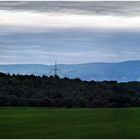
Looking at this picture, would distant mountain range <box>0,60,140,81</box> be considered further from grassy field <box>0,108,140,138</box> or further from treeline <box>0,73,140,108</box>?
grassy field <box>0,108,140,138</box>

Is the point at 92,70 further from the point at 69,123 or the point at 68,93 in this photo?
the point at 69,123

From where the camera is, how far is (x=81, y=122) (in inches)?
357

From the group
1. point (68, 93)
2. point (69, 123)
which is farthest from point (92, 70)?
point (69, 123)

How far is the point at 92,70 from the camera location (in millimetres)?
9594

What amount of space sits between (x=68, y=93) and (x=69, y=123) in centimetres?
112

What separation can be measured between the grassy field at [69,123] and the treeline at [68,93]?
17 cm

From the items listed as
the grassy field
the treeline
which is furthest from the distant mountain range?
the grassy field

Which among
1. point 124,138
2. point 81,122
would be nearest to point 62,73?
point 81,122

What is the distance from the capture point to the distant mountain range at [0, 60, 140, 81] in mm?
9555

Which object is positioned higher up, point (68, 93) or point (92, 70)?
point (92, 70)

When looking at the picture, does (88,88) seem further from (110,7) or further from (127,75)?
(110,7)

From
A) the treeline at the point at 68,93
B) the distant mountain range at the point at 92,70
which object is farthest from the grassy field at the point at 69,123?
the distant mountain range at the point at 92,70

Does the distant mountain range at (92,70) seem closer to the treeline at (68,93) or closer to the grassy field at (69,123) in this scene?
the treeline at (68,93)

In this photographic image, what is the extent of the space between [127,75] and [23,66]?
7.51 ft
